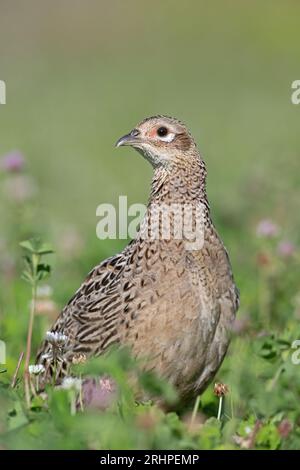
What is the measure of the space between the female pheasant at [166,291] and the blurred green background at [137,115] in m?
0.62

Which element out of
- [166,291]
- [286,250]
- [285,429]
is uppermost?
[286,250]

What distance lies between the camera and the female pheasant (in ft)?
16.5

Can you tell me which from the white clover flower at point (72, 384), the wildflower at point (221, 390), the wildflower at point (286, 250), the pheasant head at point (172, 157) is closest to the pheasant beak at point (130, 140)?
the pheasant head at point (172, 157)

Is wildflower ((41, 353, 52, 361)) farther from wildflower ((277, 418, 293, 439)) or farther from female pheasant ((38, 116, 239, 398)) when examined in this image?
wildflower ((277, 418, 293, 439))

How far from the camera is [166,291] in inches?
201

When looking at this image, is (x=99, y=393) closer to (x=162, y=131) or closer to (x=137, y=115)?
(x=162, y=131)

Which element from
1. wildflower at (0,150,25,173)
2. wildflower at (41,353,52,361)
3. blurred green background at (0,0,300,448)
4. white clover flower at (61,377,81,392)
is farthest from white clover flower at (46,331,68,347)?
wildflower at (0,150,25,173)

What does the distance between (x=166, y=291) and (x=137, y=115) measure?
38.3ft

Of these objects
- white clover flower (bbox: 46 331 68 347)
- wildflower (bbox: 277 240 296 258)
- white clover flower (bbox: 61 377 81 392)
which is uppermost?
wildflower (bbox: 277 240 296 258)

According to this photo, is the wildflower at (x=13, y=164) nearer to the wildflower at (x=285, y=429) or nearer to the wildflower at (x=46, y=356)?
the wildflower at (x=46, y=356)

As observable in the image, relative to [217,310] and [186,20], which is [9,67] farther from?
[217,310]

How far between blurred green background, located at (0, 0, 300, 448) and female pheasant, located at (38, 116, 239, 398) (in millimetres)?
622

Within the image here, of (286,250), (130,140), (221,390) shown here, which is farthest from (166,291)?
(286,250)

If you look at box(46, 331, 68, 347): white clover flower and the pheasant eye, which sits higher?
the pheasant eye
